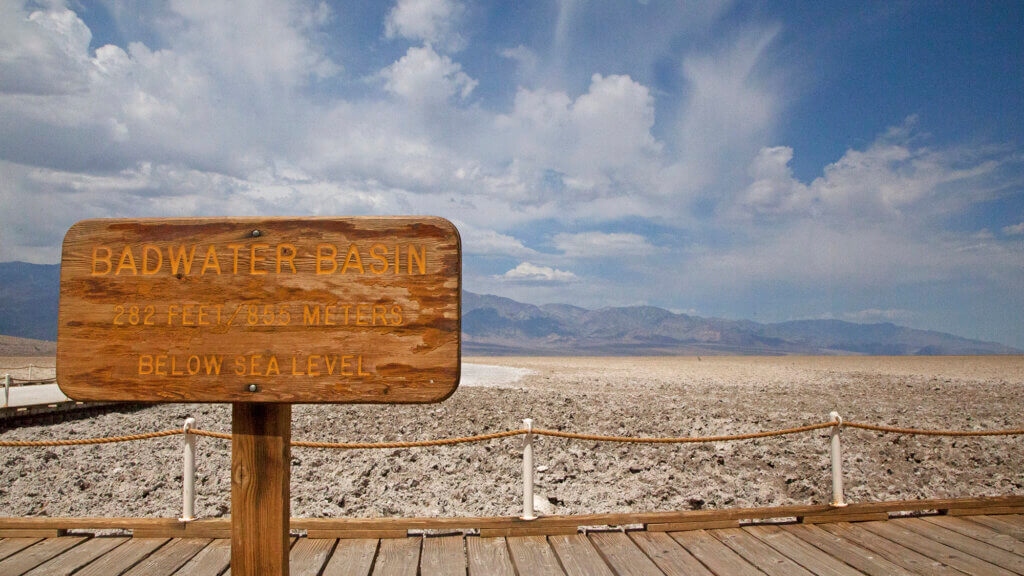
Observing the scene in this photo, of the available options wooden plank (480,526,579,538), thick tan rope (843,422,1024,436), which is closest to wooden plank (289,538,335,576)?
wooden plank (480,526,579,538)

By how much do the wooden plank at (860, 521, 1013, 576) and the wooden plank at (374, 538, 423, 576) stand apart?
413 cm

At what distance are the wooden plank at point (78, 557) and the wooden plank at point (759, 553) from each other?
16.8 feet

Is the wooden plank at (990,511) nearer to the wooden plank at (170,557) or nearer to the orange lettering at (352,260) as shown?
the orange lettering at (352,260)

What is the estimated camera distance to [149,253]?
116 inches

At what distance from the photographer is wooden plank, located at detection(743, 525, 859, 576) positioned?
4398mm

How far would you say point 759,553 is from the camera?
4.70 metres

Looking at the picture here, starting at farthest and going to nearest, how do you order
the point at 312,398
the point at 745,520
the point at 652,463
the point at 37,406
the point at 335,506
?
the point at 37,406
the point at 652,463
the point at 335,506
the point at 745,520
the point at 312,398

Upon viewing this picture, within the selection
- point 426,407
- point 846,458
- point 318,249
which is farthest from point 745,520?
point 426,407

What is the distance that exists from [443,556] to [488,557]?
359 mm

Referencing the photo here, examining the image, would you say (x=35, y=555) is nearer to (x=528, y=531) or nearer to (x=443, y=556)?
(x=443, y=556)

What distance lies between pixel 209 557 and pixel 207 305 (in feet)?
9.15

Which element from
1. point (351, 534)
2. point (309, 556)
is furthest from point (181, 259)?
point (351, 534)

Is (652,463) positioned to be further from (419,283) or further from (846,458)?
(419,283)

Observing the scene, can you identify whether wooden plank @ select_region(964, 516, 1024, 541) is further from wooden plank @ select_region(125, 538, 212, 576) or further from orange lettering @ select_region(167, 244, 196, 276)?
wooden plank @ select_region(125, 538, 212, 576)
